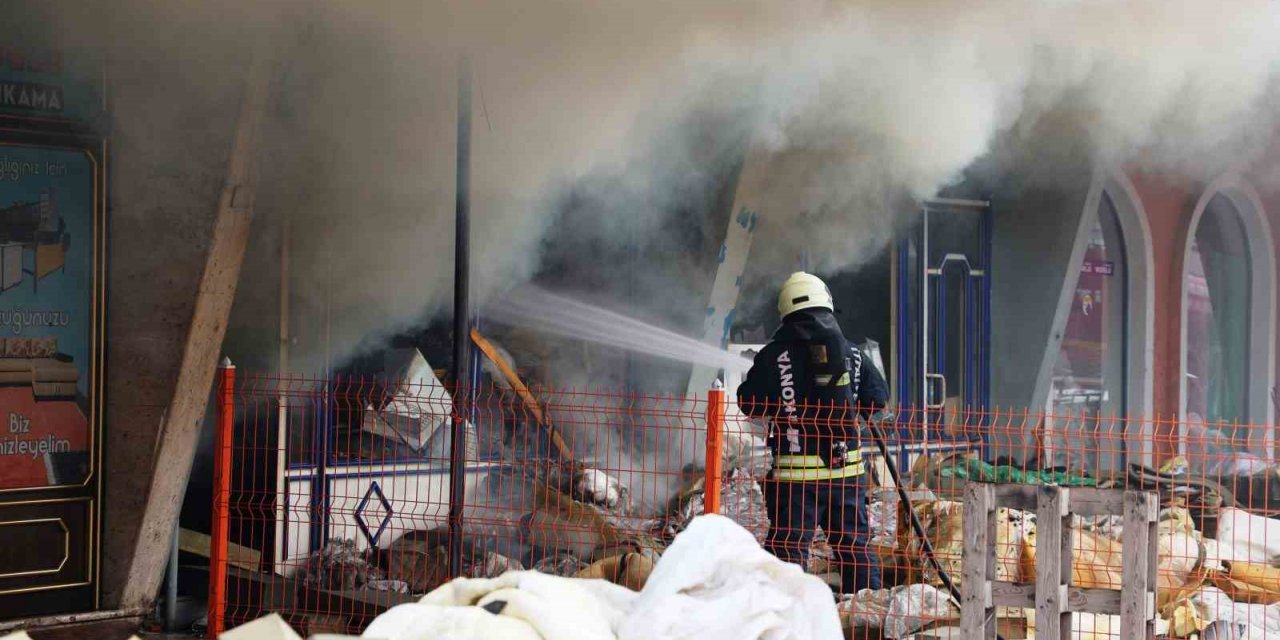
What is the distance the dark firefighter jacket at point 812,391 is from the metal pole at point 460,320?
1371 mm

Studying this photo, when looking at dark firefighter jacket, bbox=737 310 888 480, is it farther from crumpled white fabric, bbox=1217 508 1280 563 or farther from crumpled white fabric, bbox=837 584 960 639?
crumpled white fabric, bbox=1217 508 1280 563

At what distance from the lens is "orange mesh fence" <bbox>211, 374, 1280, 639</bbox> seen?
5.95 meters

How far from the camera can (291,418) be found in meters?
7.30

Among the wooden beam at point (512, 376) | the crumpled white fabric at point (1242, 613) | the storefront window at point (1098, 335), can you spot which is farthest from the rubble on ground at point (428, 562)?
the storefront window at point (1098, 335)

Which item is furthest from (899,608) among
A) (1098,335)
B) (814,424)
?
(1098,335)

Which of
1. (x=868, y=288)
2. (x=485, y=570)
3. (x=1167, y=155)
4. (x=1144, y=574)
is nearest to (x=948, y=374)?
(x=868, y=288)

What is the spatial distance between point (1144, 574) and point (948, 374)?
6.45m

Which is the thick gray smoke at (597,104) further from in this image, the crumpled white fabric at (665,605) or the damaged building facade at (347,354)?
the crumpled white fabric at (665,605)

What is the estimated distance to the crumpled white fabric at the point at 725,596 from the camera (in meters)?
3.53

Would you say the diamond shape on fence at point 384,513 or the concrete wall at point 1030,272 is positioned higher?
the concrete wall at point 1030,272

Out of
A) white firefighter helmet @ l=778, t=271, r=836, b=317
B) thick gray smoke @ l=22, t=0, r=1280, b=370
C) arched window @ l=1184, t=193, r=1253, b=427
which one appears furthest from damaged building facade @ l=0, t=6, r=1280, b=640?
arched window @ l=1184, t=193, r=1253, b=427

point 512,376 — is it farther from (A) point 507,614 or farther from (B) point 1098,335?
(B) point 1098,335

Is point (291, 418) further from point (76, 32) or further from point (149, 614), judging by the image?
point (76, 32)

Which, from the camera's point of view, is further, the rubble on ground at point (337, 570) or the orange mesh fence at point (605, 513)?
the rubble on ground at point (337, 570)
